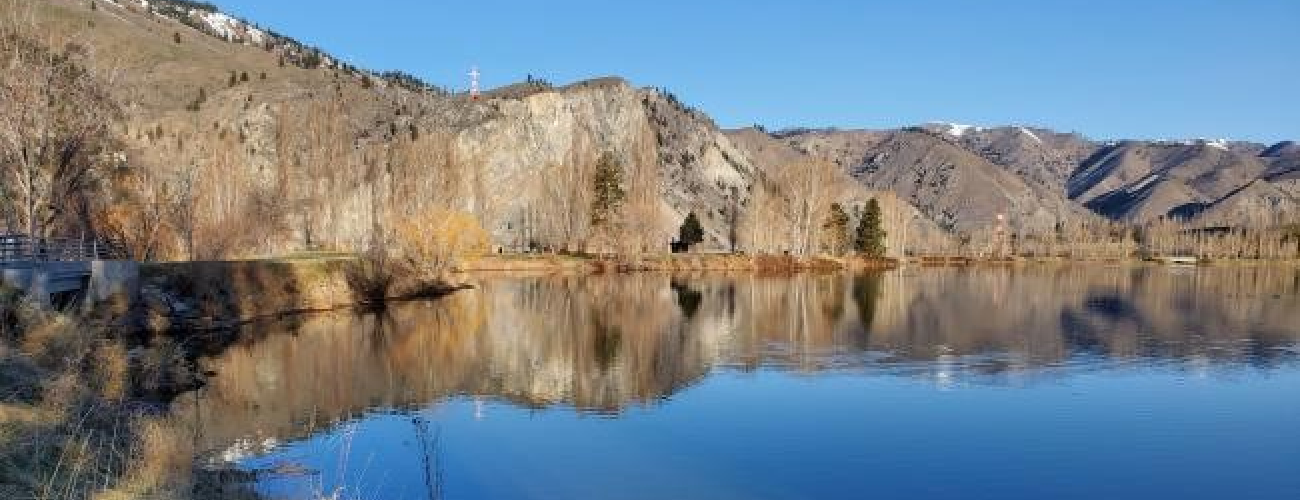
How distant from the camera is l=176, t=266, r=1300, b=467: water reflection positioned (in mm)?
28594

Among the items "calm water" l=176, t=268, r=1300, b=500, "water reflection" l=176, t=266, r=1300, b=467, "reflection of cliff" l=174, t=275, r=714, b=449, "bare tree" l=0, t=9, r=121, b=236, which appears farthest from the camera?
"bare tree" l=0, t=9, r=121, b=236

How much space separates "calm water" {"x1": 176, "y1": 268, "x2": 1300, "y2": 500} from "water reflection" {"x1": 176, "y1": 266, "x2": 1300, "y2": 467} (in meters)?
0.19

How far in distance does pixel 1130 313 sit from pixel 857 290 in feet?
72.0

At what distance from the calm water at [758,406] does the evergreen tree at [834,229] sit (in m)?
72.5

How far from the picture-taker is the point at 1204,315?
184 ft

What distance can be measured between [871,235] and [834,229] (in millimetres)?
4831

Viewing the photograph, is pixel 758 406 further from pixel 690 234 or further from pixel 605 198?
pixel 690 234

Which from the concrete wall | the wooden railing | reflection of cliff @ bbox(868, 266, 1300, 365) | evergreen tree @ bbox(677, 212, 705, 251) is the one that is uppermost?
evergreen tree @ bbox(677, 212, 705, 251)

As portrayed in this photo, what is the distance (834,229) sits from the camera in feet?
412

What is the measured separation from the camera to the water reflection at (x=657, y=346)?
28.6 meters

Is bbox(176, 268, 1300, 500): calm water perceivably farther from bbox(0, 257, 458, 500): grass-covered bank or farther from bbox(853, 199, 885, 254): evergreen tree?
bbox(853, 199, 885, 254): evergreen tree

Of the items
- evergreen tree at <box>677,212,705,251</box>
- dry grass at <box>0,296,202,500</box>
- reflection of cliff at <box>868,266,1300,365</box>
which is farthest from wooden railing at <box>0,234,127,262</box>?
evergreen tree at <box>677,212,705,251</box>

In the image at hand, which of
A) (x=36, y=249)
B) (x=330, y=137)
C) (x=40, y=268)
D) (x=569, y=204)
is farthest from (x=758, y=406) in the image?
(x=569, y=204)

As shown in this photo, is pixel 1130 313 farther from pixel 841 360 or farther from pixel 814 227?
pixel 814 227
